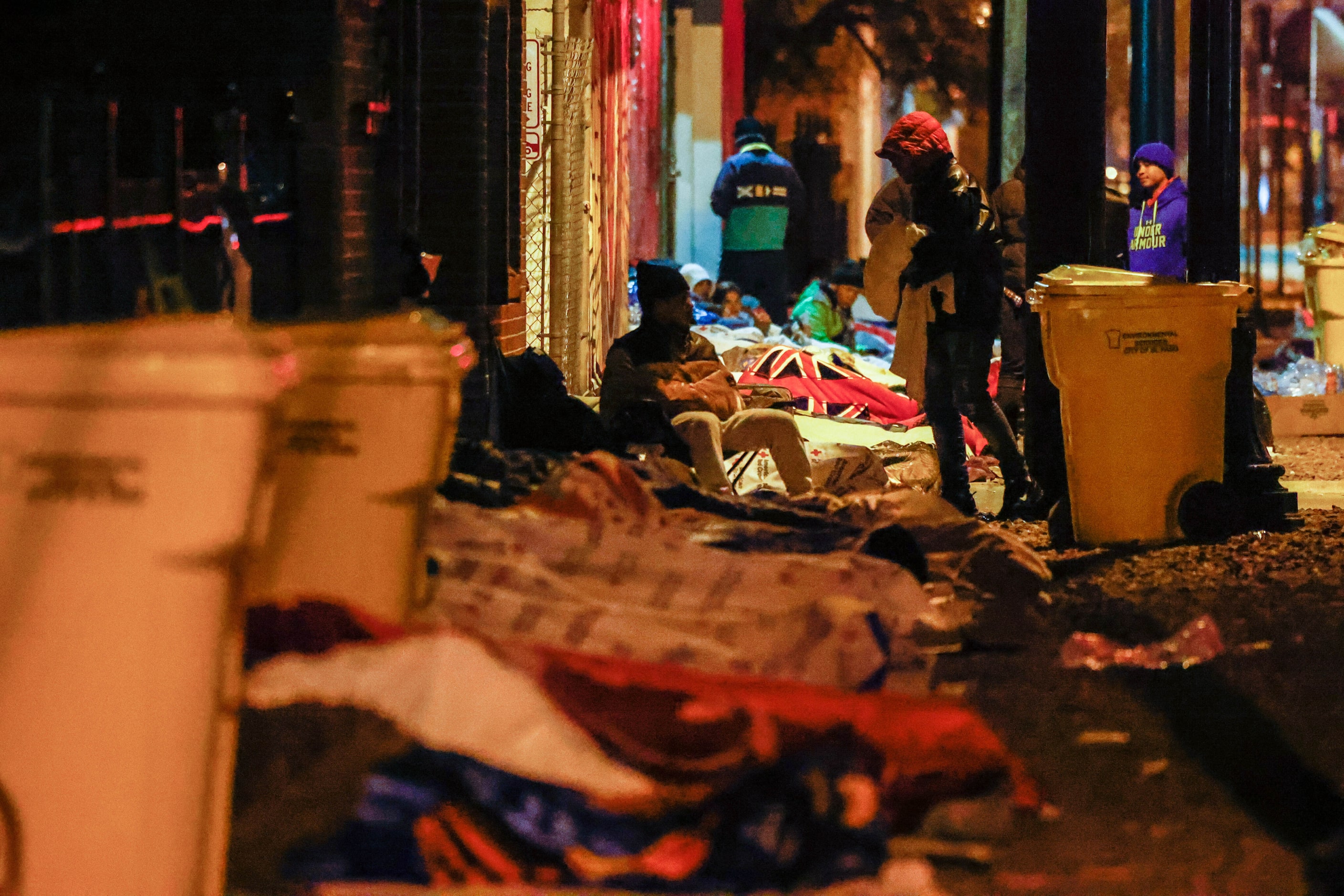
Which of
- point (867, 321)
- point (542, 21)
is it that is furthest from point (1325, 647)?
point (867, 321)

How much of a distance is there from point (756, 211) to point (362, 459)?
12.7 meters

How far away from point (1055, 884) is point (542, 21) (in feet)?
26.8

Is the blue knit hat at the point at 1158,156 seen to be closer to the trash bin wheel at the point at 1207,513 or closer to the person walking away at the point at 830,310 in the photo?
the person walking away at the point at 830,310

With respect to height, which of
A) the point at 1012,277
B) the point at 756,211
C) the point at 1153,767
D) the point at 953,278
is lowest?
the point at 1153,767

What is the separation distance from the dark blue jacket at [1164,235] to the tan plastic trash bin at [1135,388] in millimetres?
3629

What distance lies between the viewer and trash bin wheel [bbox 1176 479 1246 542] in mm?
6832

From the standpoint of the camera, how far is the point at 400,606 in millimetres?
4055

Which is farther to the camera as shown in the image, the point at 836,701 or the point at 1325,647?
the point at 1325,647

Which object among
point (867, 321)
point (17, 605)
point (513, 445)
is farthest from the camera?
point (867, 321)

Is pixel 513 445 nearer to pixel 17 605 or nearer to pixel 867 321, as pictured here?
pixel 17 605

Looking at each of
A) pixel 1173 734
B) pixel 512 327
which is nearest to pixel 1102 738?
pixel 1173 734

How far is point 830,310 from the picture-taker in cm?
1450

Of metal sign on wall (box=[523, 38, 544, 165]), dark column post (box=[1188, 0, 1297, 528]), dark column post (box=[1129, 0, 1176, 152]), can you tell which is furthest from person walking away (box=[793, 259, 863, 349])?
dark column post (box=[1188, 0, 1297, 528])

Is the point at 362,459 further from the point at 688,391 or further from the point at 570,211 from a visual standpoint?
the point at 570,211
